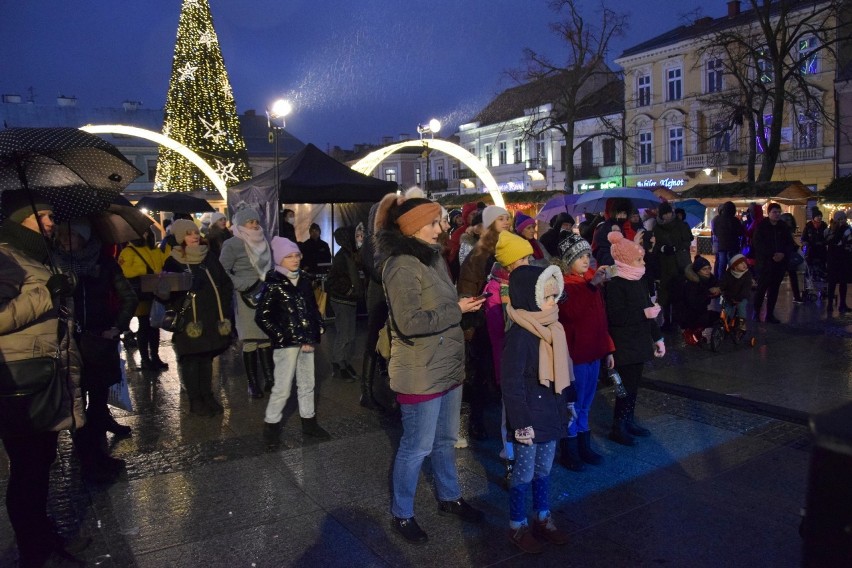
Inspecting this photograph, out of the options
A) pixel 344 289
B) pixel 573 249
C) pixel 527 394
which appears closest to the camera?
pixel 527 394

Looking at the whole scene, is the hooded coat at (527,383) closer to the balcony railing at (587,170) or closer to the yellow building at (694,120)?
the yellow building at (694,120)

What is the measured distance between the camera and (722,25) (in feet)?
131

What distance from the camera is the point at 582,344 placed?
493cm

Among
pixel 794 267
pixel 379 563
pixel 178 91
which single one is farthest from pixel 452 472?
pixel 178 91

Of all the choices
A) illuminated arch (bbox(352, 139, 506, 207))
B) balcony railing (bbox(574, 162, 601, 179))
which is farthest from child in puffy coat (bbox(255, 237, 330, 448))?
balcony railing (bbox(574, 162, 601, 179))

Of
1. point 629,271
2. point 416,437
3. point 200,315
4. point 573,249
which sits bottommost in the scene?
point 416,437

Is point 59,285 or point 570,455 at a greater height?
point 59,285

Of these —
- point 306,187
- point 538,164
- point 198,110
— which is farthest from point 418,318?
point 538,164

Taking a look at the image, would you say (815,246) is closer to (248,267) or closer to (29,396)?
(248,267)

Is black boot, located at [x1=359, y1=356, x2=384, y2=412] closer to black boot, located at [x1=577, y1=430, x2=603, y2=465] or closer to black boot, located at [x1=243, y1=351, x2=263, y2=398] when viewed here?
black boot, located at [x1=243, y1=351, x2=263, y2=398]

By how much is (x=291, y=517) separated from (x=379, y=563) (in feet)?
2.69

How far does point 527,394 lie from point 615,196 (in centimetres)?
891

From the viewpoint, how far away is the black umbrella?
1620 cm

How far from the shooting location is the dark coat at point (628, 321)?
5336 mm
